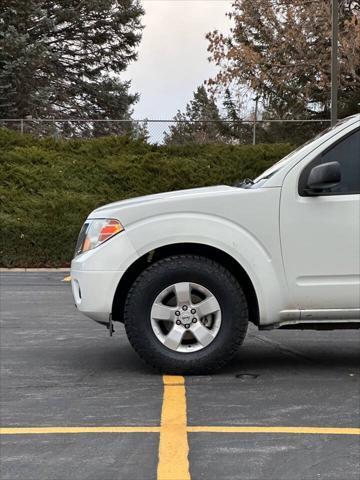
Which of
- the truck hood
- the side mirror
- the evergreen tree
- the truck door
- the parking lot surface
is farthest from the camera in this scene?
the evergreen tree

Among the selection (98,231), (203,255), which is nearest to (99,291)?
(98,231)

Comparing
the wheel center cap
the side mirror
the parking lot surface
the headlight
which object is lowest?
the parking lot surface

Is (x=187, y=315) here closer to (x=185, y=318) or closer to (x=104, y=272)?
(x=185, y=318)

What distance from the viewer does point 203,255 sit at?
18.2ft

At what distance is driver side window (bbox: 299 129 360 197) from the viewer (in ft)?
17.7

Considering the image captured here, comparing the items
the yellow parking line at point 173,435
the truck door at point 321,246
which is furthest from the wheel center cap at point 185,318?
the truck door at point 321,246

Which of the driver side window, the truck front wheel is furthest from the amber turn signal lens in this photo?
the driver side window

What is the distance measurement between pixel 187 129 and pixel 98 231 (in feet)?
54.8

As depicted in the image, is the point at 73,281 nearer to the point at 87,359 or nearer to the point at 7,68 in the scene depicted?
the point at 87,359

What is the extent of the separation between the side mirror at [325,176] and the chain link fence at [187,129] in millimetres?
14970

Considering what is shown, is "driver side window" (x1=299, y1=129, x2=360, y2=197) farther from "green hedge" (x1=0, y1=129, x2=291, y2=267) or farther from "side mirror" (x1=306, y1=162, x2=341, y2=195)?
"green hedge" (x1=0, y1=129, x2=291, y2=267)

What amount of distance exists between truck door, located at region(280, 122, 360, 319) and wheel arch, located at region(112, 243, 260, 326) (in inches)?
13.8

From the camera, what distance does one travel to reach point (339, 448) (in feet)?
12.7

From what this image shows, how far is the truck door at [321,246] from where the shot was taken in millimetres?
5336
